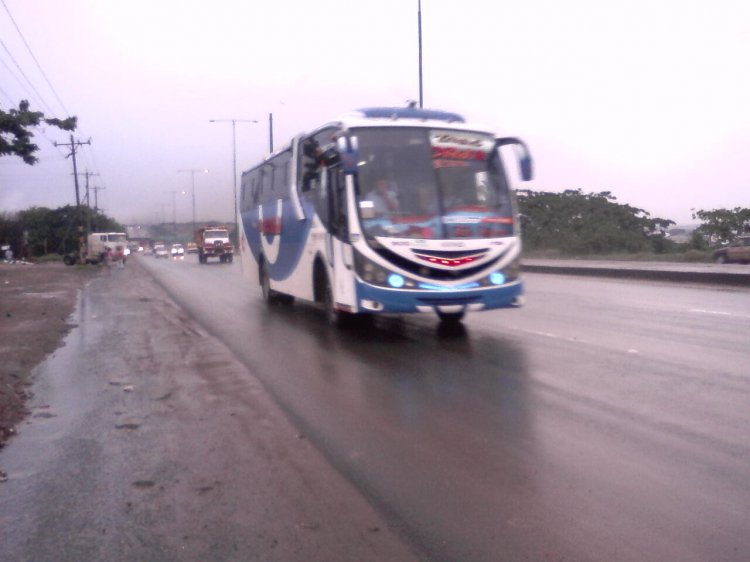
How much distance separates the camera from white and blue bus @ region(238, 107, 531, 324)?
1277cm

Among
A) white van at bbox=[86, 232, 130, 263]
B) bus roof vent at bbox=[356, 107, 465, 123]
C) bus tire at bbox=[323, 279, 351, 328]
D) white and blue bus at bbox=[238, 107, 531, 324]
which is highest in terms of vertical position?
bus roof vent at bbox=[356, 107, 465, 123]

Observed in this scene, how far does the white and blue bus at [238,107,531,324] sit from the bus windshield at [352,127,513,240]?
0.01 meters

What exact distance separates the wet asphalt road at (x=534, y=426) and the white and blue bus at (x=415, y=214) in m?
0.81

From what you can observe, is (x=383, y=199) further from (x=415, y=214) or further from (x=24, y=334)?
(x=24, y=334)

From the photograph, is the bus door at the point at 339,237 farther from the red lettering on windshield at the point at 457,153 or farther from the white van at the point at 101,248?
the white van at the point at 101,248

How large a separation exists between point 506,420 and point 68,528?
394cm

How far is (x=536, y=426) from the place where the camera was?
7.70 meters

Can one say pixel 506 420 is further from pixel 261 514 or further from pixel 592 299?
pixel 592 299

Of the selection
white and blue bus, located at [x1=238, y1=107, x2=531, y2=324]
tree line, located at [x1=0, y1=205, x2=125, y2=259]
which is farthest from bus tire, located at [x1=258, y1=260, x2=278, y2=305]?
tree line, located at [x1=0, y1=205, x2=125, y2=259]

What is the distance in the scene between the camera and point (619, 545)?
494cm

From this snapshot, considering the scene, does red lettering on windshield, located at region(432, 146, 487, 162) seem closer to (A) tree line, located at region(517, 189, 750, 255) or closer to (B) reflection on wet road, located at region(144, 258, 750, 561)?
(B) reflection on wet road, located at region(144, 258, 750, 561)

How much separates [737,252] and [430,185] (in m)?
25.6

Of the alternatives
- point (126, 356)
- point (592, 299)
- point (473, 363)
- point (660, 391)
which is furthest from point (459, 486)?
point (592, 299)

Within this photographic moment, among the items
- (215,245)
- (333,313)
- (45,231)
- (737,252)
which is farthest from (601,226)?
(45,231)
